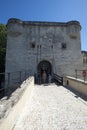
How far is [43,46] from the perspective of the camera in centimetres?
1734

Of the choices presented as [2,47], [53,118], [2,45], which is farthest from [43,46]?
[53,118]

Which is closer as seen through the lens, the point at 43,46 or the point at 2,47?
the point at 43,46

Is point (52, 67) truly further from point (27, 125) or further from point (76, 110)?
point (27, 125)

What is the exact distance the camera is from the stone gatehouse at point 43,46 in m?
17.0

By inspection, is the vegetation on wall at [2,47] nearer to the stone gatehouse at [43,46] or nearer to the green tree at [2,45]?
the green tree at [2,45]

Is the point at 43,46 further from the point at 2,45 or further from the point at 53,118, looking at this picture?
the point at 53,118

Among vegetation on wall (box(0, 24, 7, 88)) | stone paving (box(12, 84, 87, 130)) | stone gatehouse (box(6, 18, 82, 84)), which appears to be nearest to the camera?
stone paving (box(12, 84, 87, 130))

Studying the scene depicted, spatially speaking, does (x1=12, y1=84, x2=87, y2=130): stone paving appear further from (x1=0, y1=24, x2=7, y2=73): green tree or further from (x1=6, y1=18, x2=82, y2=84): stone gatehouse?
(x1=0, y1=24, x2=7, y2=73): green tree

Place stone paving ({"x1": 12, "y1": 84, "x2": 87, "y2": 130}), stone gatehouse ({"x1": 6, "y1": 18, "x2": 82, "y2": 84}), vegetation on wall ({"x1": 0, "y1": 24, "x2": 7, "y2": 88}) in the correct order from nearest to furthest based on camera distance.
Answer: stone paving ({"x1": 12, "y1": 84, "x2": 87, "y2": 130}) → stone gatehouse ({"x1": 6, "y1": 18, "x2": 82, "y2": 84}) → vegetation on wall ({"x1": 0, "y1": 24, "x2": 7, "y2": 88})

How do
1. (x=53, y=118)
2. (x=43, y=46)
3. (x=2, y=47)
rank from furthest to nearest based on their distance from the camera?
1. (x=2, y=47)
2. (x=43, y=46)
3. (x=53, y=118)

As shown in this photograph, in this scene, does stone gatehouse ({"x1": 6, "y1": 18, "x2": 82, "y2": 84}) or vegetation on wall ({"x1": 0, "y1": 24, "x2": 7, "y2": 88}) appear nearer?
stone gatehouse ({"x1": 6, "y1": 18, "x2": 82, "y2": 84})

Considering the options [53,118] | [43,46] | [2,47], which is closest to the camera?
[53,118]

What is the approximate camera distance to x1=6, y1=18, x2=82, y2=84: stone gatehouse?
55.6ft

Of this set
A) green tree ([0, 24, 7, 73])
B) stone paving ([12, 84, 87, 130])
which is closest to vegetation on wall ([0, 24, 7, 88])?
green tree ([0, 24, 7, 73])
